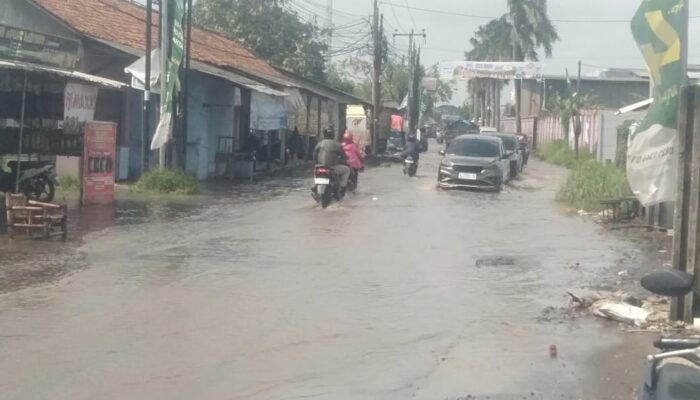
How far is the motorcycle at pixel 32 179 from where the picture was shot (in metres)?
17.9

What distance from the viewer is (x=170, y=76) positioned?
73.8 ft

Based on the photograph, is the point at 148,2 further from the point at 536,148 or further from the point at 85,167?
the point at 536,148

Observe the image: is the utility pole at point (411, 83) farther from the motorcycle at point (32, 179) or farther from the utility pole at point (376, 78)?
the motorcycle at point (32, 179)

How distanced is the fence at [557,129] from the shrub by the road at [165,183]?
70.1 feet

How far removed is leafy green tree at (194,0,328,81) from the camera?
52.2 meters

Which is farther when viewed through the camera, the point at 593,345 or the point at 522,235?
the point at 522,235

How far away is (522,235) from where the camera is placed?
17.0 metres

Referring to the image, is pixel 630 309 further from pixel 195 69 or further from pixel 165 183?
pixel 195 69

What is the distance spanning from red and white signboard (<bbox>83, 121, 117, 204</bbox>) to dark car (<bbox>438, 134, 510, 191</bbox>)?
10004 millimetres

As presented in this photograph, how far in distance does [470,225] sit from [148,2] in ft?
29.6

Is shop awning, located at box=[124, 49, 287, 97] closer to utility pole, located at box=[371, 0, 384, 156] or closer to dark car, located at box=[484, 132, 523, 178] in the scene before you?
dark car, located at box=[484, 132, 523, 178]

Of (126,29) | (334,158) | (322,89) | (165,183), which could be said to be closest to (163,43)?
(165,183)

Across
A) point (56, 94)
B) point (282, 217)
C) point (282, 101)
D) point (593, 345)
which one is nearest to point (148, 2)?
point (56, 94)

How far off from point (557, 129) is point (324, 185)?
39901 mm
